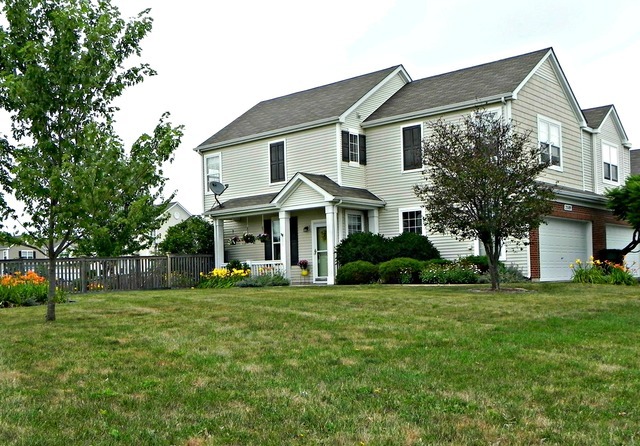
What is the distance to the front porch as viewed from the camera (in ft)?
73.4

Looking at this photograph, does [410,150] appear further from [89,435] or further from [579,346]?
[89,435]

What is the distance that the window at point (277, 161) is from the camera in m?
25.6

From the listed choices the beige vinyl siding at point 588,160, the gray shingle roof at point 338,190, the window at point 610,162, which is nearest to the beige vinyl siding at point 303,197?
the gray shingle roof at point 338,190

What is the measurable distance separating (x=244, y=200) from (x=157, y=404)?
2076cm

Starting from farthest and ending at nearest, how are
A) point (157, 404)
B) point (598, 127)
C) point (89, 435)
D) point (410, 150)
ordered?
point (598, 127)
point (410, 150)
point (157, 404)
point (89, 435)

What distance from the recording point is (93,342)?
8.74 meters

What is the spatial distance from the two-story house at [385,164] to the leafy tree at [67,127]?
37.8 feet

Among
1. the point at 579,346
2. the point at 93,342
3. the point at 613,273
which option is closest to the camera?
the point at 579,346

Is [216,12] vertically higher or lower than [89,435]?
higher

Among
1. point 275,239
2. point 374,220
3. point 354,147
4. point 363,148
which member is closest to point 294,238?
point 275,239

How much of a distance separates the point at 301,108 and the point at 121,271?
9.45 metres

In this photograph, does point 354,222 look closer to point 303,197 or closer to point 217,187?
point 303,197

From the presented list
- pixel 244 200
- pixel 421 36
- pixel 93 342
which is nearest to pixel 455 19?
pixel 421 36

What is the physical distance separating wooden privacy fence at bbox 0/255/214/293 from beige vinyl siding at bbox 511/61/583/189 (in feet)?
41.7
